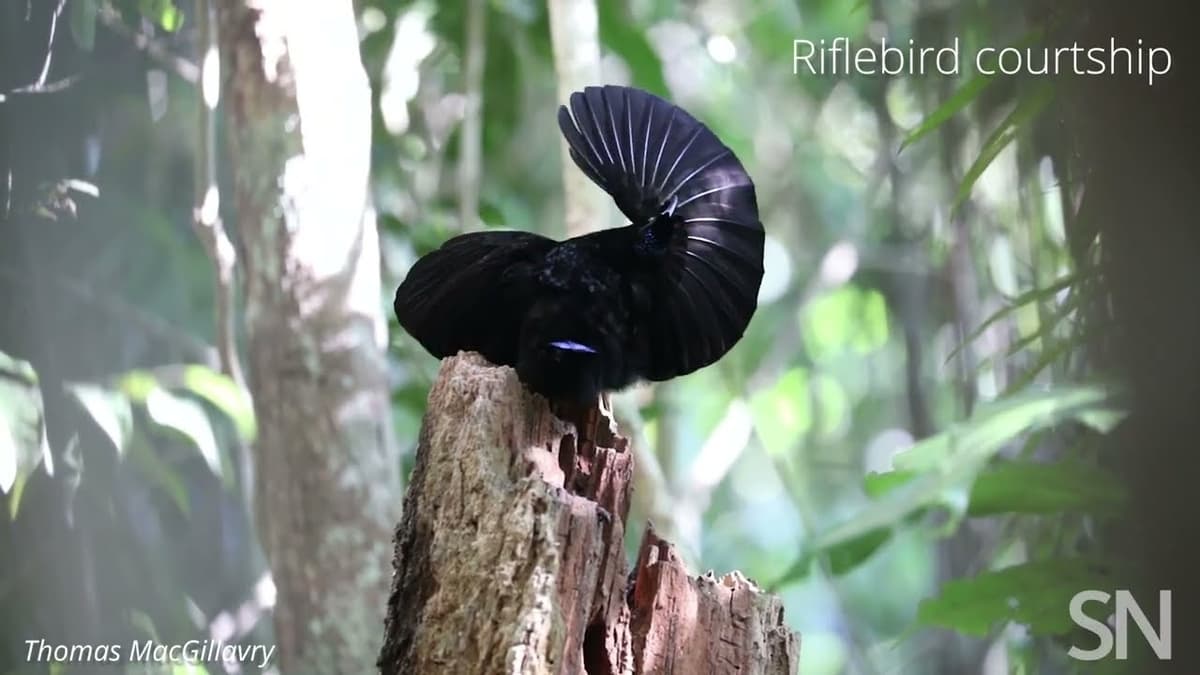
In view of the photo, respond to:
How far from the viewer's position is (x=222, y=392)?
1.94 meters

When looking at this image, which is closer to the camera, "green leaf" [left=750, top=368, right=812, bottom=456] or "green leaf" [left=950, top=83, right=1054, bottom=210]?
"green leaf" [left=950, top=83, right=1054, bottom=210]

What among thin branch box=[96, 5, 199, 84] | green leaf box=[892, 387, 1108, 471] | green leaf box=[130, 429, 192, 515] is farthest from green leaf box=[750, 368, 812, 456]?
thin branch box=[96, 5, 199, 84]

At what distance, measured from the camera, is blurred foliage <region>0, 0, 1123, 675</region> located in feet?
5.49

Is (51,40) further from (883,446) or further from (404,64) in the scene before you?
(883,446)

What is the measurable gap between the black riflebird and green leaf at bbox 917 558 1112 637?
71 centimetres

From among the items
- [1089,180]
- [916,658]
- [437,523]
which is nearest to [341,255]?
[437,523]

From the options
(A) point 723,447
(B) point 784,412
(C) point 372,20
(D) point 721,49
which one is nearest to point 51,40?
(C) point 372,20

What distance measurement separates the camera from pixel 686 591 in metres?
1.02

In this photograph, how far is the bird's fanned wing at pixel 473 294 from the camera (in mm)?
1153

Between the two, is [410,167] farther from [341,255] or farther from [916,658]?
[916,658]

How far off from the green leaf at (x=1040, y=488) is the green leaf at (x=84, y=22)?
1513 millimetres

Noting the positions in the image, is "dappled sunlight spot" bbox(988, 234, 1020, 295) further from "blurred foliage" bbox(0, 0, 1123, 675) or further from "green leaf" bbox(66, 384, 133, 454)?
"green leaf" bbox(66, 384, 133, 454)

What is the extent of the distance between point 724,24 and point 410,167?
0.70m

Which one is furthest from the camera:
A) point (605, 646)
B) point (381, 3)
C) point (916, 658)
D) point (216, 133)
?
point (916, 658)
